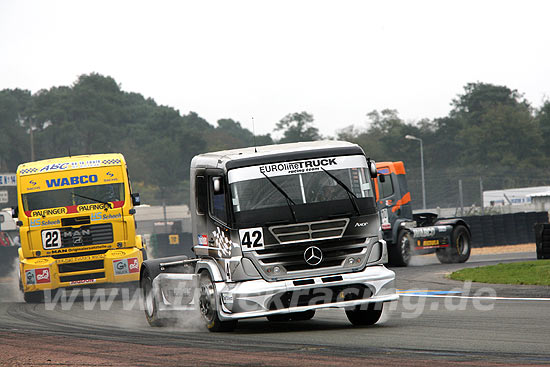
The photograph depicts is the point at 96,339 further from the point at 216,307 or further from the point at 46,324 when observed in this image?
the point at 46,324

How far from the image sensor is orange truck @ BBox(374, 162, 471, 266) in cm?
2320

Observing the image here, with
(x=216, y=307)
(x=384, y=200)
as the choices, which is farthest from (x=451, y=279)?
(x=216, y=307)

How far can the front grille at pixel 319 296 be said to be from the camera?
10.8 meters

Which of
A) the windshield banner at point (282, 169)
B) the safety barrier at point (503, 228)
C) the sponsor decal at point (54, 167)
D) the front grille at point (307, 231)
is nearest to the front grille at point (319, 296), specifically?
the front grille at point (307, 231)

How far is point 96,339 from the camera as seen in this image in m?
11.1

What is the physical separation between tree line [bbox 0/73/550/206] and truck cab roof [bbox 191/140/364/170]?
81.4 metres

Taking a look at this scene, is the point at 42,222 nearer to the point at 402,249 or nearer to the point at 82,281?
the point at 82,281

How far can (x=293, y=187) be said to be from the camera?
11094 millimetres

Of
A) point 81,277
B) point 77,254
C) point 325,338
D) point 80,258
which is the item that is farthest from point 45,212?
point 325,338

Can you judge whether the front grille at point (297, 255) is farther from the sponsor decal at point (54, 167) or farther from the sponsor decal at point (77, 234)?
the sponsor decal at point (54, 167)

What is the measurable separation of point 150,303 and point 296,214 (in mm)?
3503

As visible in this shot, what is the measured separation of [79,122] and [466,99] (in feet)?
167

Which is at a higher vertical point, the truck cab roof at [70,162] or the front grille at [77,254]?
the truck cab roof at [70,162]

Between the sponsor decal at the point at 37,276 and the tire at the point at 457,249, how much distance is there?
429 inches
